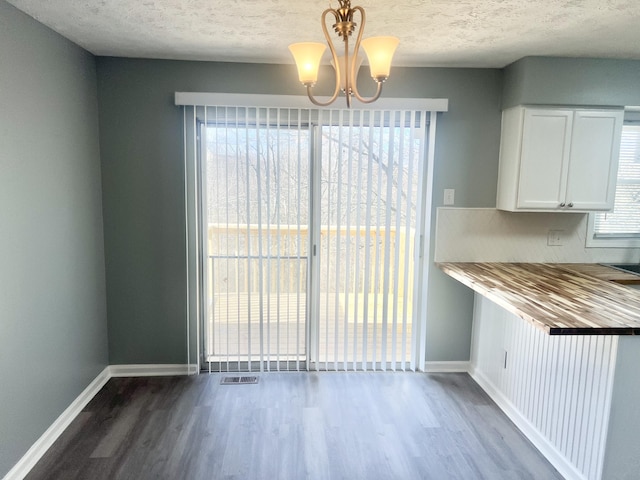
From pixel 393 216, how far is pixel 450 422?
4.75ft

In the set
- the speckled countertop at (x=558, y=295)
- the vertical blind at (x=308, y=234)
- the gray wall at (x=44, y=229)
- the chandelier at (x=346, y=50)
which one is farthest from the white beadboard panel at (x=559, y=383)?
the gray wall at (x=44, y=229)

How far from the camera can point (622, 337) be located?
5.71 feet

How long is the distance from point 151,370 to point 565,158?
3.40 meters

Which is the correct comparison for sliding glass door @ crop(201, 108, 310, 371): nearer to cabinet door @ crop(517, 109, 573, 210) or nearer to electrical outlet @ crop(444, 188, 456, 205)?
electrical outlet @ crop(444, 188, 456, 205)

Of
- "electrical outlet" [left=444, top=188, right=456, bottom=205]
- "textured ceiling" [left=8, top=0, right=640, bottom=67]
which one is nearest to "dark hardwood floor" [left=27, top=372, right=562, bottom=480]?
"electrical outlet" [left=444, top=188, right=456, bottom=205]

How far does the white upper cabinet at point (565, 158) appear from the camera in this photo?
8.93 feet

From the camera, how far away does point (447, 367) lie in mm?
3230

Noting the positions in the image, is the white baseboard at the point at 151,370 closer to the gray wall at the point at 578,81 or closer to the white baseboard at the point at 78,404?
the white baseboard at the point at 78,404

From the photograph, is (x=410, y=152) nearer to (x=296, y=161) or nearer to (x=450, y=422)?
(x=296, y=161)

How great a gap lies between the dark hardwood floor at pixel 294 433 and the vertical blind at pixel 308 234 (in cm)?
29

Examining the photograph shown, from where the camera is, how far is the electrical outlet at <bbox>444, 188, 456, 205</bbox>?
3.06 meters

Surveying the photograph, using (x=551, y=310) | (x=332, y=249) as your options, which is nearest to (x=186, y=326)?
(x=332, y=249)

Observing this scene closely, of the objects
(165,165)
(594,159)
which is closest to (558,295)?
(594,159)

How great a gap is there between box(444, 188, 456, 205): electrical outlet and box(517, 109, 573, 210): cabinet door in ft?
1.51
